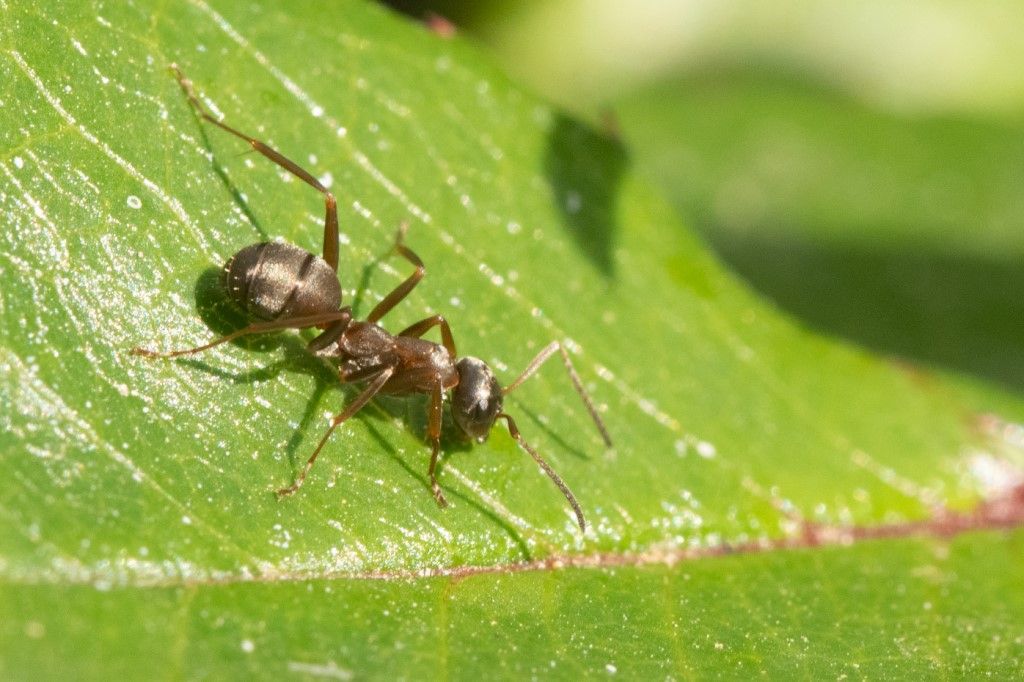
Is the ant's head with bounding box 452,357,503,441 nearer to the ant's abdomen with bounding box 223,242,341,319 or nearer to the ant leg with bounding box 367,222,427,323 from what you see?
the ant leg with bounding box 367,222,427,323

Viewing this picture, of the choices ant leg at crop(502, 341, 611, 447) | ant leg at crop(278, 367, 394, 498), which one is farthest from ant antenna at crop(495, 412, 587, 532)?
ant leg at crop(278, 367, 394, 498)

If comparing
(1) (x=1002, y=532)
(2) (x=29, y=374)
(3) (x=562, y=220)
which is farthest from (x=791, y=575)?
(2) (x=29, y=374)

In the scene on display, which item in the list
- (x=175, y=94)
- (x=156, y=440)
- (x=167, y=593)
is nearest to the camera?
(x=167, y=593)

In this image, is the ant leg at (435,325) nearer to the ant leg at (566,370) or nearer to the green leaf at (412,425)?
the green leaf at (412,425)

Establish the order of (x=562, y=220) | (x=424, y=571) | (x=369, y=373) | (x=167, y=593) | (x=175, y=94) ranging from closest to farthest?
(x=167, y=593) → (x=424, y=571) → (x=175, y=94) → (x=369, y=373) → (x=562, y=220)

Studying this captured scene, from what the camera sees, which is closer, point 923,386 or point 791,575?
point 791,575

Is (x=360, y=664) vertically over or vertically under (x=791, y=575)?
under

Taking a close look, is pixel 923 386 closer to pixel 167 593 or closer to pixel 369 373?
pixel 369 373
